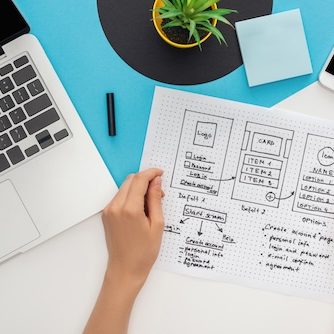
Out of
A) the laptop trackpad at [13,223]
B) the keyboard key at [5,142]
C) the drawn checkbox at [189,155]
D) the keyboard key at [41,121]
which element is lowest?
the laptop trackpad at [13,223]

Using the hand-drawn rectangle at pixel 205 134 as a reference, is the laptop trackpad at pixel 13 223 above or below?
below

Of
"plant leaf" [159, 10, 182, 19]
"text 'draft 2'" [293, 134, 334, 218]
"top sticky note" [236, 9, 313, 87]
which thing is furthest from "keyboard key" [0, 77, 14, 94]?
"text 'draft 2'" [293, 134, 334, 218]

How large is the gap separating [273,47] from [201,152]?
7.8 inches

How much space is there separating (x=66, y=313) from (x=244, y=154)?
0.38 metres

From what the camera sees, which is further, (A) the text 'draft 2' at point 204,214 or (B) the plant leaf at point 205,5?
(A) the text 'draft 2' at point 204,214

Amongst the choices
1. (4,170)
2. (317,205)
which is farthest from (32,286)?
(317,205)

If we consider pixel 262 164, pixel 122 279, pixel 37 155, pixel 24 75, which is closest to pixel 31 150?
pixel 37 155

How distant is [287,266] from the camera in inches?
32.9

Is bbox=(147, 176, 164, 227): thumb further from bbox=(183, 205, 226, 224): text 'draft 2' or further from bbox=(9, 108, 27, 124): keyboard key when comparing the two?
bbox=(9, 108, 27, 124): keyboard key

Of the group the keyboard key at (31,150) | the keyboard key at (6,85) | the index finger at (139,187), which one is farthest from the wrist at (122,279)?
the keyboard key at (6,85)

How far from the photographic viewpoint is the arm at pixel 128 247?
80 centimetres

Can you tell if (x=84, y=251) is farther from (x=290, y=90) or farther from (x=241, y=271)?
(x=290, y=90)

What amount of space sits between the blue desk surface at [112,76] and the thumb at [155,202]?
1.9 inches

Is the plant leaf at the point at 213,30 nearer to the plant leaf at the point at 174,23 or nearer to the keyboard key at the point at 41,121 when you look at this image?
the plant leaf at the point at 174,23
